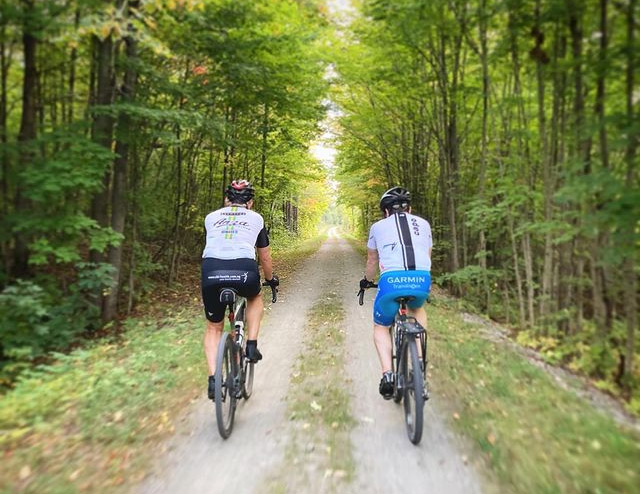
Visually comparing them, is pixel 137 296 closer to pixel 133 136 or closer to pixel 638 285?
pixel 133 136


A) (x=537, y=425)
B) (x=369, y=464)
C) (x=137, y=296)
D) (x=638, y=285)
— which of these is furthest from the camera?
(x=137, y=296)

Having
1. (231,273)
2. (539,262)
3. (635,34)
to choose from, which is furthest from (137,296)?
(635,34)

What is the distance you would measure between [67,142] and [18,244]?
2.41 meters

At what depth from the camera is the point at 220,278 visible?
357 centimetres

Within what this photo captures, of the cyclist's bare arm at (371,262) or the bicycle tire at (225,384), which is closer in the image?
the bicycle tire at (225,384)

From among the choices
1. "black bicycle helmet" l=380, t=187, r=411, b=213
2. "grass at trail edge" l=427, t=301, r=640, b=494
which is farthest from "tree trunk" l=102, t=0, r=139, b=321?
"grass at trail edge" l=427, t=301, r=640, b=494

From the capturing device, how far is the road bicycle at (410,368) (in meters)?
3.24

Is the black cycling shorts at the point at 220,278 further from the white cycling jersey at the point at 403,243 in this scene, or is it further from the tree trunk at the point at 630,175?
the tree trunk at the point at 630,175

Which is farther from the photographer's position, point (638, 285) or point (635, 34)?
point (638, 285)

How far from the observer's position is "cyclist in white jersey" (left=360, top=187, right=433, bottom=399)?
3.56 metres

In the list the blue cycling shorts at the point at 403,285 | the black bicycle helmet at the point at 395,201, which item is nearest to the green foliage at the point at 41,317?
the blue cycling shorts at the point at 403,285

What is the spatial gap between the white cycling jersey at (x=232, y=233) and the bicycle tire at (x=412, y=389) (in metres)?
1.74

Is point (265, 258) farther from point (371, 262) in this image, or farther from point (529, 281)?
point (529, 281)

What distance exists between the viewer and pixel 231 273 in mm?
3588
